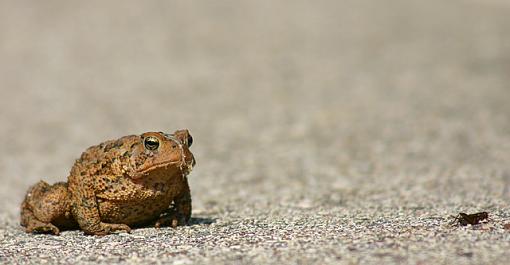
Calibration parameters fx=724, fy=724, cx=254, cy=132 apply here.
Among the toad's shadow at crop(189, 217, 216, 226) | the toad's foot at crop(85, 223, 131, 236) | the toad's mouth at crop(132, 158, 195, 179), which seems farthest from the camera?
the toad's shadow at crop(189, 217, 216, 226)

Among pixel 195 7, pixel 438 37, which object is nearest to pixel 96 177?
pixel 438 37

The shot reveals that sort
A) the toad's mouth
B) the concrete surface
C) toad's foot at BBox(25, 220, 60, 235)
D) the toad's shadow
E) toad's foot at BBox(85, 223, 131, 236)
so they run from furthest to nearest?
the toad's shadow → toad's foot at BBox(25, 220, 60, 235) → toad's foot at BBox(85, 223, 131, 236) → the toad's mouth → the concrete surface

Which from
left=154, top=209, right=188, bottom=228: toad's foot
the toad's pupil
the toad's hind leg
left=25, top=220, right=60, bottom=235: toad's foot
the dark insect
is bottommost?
the dark insect

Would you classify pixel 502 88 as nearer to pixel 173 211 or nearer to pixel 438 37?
pixel 438 37

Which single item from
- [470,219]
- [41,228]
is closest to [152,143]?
[41,228]

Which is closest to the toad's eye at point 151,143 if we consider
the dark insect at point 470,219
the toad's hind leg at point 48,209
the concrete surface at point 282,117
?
the concrete surface at point 282,117

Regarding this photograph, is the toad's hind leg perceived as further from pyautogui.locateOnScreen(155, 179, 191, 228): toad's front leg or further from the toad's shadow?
the toad's shadow

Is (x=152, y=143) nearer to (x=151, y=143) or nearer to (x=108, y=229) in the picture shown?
(x=151, y=143)

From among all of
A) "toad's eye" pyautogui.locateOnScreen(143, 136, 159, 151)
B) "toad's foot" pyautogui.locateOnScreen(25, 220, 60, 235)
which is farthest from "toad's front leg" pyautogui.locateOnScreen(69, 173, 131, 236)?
"toad's eye" pyautogui.locateOnScreen(143, 136, 159, 151)
